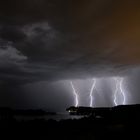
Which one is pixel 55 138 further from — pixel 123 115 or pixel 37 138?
pixel 123 115

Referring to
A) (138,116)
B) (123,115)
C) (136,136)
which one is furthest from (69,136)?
(123,115)

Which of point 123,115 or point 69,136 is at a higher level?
point 123,115

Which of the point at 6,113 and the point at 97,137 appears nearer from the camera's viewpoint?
the point at 97,137

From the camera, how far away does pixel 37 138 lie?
2955 centimetres

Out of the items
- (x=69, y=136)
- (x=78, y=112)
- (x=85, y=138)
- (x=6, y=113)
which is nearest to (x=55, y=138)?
(x=69, y=136)

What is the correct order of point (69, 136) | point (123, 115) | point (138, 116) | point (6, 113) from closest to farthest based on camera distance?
point (69, 136) < point (138, 116) < point (123, 115) < point (6, 113)

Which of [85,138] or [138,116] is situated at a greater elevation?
[138,116]

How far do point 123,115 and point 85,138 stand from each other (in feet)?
79.1

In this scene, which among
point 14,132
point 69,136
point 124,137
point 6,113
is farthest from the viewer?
point 6,113

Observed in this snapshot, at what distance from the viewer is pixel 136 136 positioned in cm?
2764

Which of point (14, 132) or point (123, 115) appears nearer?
point (14, 132)

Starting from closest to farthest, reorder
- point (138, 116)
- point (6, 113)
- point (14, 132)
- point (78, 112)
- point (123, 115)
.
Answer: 1. point (14, 132)
2. point (138, 116)
3. point (123, 115)
4. point (6, 113)
5. point (78, 112)

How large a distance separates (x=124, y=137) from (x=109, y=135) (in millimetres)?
A: 1794

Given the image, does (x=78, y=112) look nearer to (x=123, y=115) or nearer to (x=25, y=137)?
(x=123, y=115)
